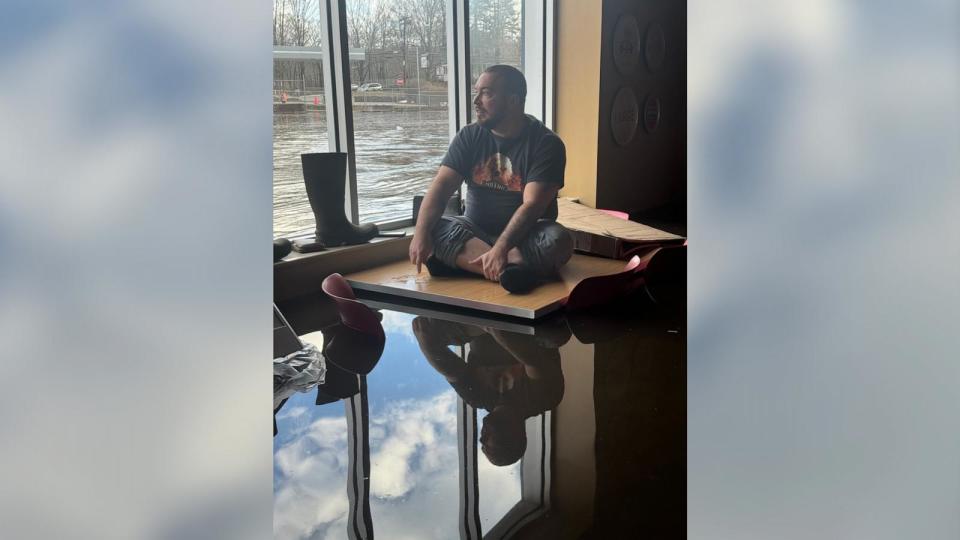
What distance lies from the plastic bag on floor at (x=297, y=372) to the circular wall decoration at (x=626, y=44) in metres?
2.32

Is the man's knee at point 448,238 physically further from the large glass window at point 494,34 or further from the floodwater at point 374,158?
the large glass window at point 494,34

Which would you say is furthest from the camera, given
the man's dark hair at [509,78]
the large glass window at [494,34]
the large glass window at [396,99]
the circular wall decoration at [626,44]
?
the circular wall decoration at [626,44]

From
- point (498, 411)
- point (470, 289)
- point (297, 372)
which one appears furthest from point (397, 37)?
point (498, 411)

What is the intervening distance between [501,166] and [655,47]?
1949 mm

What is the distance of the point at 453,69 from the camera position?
286cm

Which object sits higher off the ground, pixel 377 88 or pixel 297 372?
pixel 377 88

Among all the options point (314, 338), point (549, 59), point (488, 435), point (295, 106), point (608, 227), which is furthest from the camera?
point (549, 59)

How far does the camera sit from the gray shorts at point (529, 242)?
214 centimetres

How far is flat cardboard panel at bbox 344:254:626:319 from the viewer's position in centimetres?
194

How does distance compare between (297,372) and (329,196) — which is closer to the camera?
(297,372)

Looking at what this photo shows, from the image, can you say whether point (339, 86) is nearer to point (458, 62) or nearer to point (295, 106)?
point (295, 106)

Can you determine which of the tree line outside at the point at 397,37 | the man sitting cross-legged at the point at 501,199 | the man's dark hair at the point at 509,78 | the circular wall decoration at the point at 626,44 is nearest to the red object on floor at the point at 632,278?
the man sitting cross-legged at the point at 501,199

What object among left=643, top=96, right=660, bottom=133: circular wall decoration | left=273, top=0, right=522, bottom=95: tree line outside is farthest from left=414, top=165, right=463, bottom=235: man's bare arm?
left=643, top=96, right=660, bottom=133: circular wall decoration

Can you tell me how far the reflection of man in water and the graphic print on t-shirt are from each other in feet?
1.51
